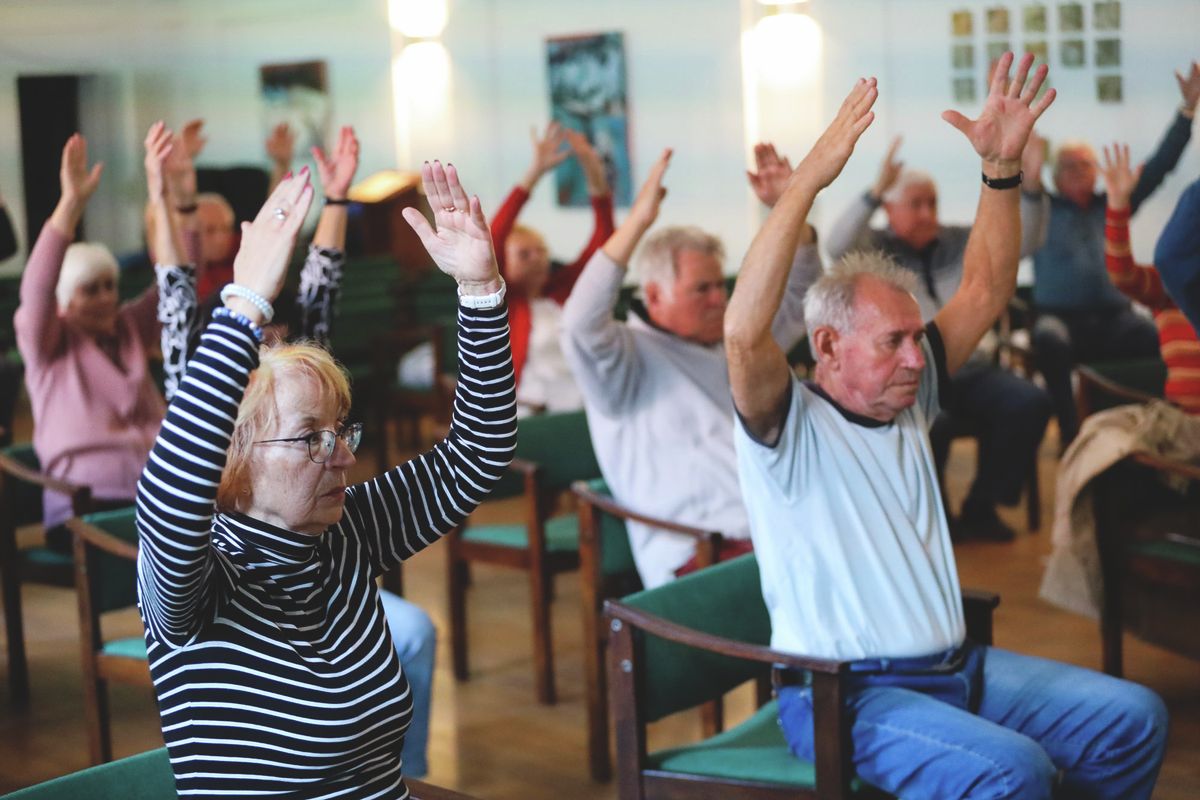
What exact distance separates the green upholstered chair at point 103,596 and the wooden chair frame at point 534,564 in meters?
0.99

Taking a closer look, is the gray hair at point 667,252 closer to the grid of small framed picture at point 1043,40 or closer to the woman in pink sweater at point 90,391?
the woman in pink sweater at point 90,391

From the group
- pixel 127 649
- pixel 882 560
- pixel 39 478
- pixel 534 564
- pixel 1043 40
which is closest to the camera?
pixel 882 560

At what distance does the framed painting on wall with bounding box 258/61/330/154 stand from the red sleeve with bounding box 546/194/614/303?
21.1 ft

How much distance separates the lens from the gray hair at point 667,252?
134 inches

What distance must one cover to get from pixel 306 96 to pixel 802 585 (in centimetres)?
936

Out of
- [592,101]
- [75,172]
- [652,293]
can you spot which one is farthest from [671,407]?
[592,101]

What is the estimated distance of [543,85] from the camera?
30.8ft

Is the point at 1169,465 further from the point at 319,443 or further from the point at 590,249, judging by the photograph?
the point at 319,443

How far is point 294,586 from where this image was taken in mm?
1671

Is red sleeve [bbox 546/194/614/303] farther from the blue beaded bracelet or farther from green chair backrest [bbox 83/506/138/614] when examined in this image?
the blue beaded bracelet

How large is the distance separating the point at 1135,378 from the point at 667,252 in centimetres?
160

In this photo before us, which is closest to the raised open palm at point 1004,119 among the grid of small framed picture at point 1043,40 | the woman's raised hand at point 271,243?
the woman's raised hand at point 271,243

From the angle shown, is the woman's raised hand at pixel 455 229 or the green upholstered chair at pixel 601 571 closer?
the woman's raised hand at pixel 455 229

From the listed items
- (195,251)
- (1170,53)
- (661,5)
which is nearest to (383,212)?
(661,5)
